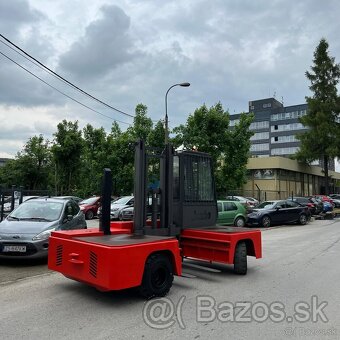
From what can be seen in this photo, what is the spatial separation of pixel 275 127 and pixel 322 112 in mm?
63573

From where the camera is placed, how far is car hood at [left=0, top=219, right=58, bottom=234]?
29.6 feet

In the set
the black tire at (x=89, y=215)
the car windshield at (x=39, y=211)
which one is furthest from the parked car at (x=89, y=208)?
the car windshield at (x=39, y=211)

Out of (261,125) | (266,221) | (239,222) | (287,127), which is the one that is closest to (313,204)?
(266,221)

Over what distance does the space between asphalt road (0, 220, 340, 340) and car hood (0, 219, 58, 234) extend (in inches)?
50.4

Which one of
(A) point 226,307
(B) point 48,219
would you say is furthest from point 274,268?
(B) point 48,219

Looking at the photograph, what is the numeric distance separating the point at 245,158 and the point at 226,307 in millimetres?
26450

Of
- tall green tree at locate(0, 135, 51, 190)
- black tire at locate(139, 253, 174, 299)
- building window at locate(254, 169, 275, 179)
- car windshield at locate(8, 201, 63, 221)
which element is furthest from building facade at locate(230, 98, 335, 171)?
black tire at locate(139, 253, 174, 299)

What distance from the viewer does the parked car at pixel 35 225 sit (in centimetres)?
873

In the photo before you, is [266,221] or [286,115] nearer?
[266,221]

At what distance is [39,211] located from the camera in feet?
34.1

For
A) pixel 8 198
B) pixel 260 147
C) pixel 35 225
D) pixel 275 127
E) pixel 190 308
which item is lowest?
pixel 190 308

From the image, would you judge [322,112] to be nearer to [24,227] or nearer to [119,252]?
[24,227]

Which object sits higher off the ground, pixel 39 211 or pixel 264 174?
pixel 264 174

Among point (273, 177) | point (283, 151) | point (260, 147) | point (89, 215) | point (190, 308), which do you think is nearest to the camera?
point (190, 308)
